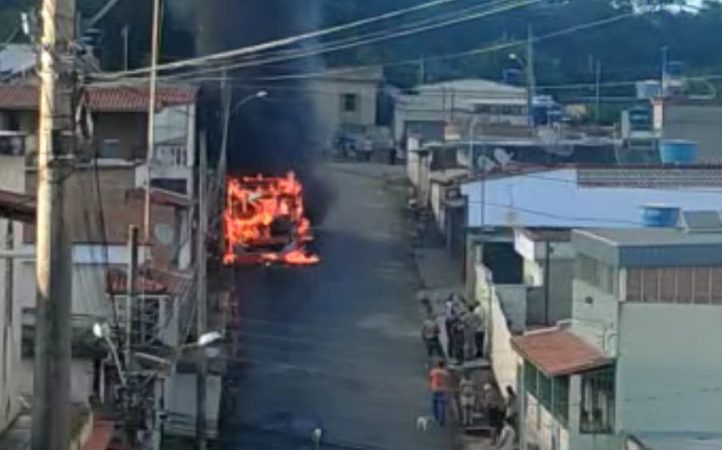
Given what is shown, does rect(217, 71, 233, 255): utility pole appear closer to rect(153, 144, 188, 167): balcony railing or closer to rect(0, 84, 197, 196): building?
rect(0, 84, 197, 196): building

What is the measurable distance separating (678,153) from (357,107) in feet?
88.5

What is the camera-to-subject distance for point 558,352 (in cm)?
1784

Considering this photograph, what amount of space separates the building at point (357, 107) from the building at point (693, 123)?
704 inches

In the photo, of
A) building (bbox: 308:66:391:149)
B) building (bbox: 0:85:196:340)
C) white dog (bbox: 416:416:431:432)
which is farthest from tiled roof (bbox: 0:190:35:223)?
building (bbox: 308:66:391:149)

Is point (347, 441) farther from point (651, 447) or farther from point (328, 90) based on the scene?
point (328, 90)

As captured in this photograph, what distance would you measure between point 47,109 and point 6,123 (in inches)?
826

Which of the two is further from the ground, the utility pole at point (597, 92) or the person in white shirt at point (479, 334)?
the utility pole at point (597, 92)

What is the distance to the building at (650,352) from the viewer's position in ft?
52.4

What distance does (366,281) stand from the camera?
3147cm

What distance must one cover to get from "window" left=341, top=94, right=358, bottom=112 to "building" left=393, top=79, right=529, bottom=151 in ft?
4.78

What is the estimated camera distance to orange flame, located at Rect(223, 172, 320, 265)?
30.2m

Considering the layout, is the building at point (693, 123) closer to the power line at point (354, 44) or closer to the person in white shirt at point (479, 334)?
→ the power line at point (354, 44)

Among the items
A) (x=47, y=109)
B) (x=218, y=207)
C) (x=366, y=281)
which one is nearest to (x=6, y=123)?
(x=218, y=207)

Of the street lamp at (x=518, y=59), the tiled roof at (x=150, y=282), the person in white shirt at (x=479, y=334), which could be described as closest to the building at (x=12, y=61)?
the person in white shirt at (x=479, y=334)
